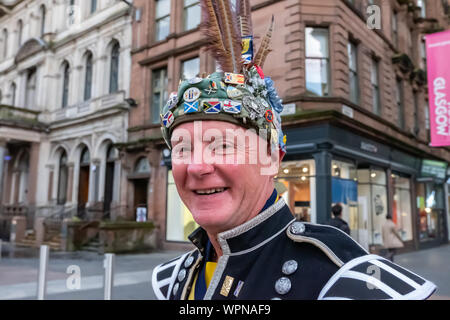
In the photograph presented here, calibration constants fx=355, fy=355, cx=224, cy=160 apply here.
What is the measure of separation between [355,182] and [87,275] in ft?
31.1

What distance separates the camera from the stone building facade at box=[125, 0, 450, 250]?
11828 millimetres

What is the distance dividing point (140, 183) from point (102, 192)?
2403 mm

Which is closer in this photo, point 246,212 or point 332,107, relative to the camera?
point 246,212

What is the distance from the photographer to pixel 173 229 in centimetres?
1545

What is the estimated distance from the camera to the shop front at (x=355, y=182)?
1142cm

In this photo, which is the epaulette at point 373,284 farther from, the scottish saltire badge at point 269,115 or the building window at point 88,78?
the building window at point 88,78

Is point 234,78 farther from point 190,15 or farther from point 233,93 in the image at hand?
point 190,15

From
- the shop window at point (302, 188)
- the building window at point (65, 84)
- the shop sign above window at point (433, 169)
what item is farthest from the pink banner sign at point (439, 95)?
the building window at point (65, 84)

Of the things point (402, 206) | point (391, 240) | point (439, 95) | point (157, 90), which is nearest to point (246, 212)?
point (391, 240)

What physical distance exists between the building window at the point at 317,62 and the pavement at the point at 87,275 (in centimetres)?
641

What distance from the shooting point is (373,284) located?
1194mm

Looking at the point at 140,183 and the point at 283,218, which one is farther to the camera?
the point at 140,183
